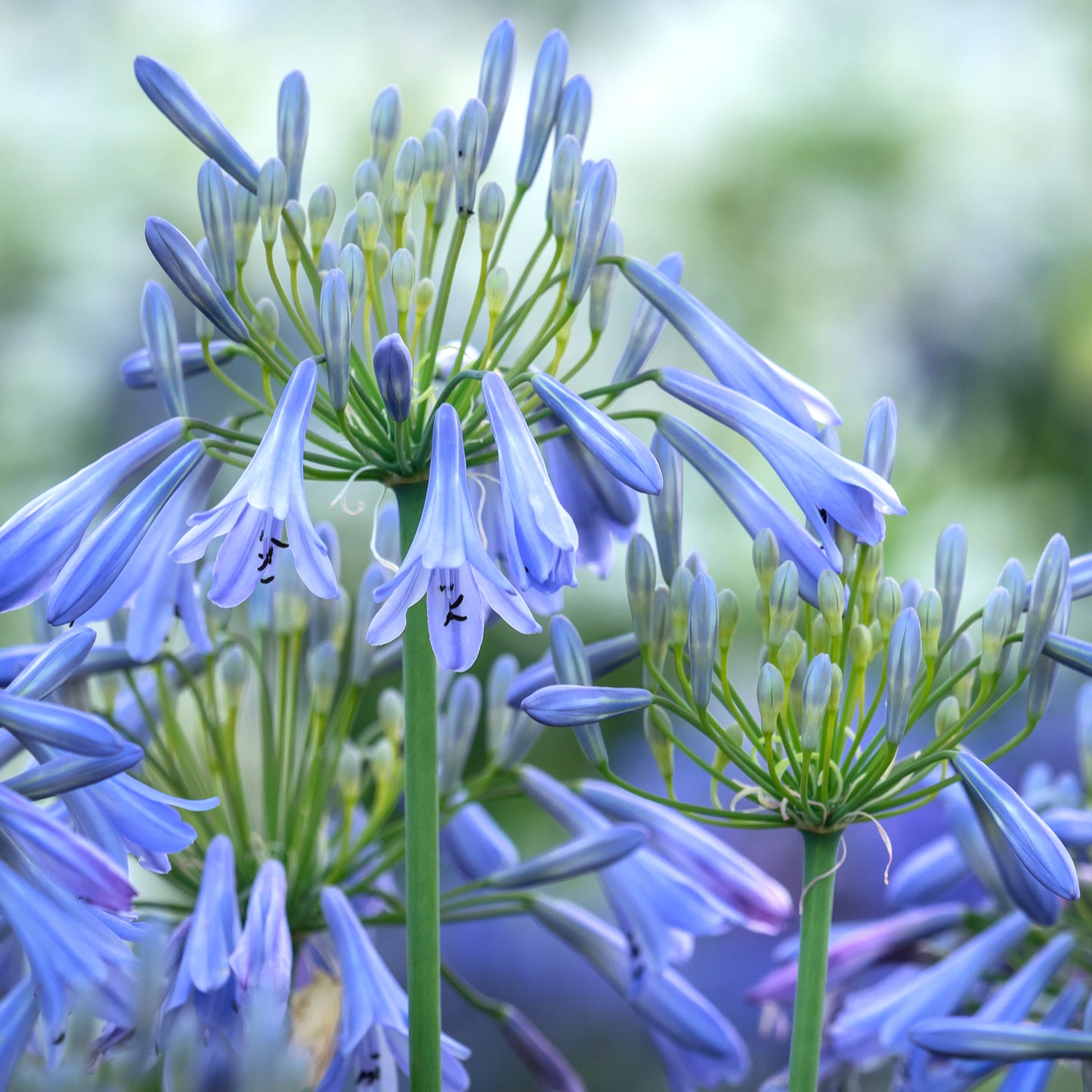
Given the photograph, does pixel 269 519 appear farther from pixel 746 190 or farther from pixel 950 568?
pixel 746 190

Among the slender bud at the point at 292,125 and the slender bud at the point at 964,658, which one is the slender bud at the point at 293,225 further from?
the slender bud at the point at 964,658

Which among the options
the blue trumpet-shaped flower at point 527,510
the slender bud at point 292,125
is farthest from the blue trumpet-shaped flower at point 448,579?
the slender bud at point 292,125

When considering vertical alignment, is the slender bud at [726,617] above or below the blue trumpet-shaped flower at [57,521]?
below

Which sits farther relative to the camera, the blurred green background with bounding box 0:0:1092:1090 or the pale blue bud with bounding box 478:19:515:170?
the blurred green background with bounding box 0:0:1092:1090

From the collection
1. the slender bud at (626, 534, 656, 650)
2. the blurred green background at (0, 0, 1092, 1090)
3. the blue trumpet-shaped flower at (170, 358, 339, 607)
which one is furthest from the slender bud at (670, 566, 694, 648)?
the blurred green background at (0, 0, 1092, 1090)

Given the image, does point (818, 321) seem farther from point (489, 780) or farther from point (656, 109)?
point (489, 780)

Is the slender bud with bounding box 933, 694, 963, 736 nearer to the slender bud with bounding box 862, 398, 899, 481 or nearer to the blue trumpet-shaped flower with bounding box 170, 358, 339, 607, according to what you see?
the slender bud with bounding box 862, 398, 899, 481

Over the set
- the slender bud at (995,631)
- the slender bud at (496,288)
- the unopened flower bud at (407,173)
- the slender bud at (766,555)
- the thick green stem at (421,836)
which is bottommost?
the thick green stem at (421,836)
